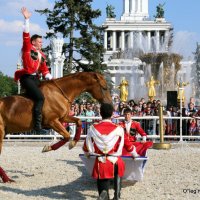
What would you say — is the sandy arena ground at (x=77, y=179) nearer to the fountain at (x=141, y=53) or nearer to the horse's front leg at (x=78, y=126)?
the horse's front leg at (x=78, y=126)

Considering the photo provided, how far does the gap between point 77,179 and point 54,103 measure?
1664 mm

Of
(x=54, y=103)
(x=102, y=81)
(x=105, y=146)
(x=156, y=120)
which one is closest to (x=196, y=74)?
(x=156, y=120)

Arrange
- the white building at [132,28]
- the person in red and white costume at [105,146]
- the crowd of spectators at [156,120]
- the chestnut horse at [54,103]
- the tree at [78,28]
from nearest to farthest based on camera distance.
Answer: the person in red and white costume at [105,146], the chestnut horse at [54,103], the crowd of spectators at [156,120], the tree at [78,28], the white building at [132,28]

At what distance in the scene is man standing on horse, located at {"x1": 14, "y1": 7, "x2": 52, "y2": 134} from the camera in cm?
922

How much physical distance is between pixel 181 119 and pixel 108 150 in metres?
11.5

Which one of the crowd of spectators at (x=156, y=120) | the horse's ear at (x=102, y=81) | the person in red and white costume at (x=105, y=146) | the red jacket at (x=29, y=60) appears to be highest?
the red jacket at (x=29, y=60)

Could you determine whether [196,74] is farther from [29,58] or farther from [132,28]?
[29,58]

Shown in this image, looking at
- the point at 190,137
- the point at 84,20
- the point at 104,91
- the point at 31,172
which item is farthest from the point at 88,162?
the point at 84,20

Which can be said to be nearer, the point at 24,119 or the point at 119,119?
the point at 24,119

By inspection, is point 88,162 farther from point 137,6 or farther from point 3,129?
point 137,6

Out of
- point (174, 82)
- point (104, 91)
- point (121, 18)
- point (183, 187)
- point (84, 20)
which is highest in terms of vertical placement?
point (121, 18)

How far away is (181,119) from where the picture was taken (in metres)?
18.4

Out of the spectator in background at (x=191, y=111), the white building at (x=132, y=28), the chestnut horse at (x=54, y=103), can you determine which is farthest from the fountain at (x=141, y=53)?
the chestnut horse at (x=54, y=103)

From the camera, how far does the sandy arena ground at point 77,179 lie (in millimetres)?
8398
